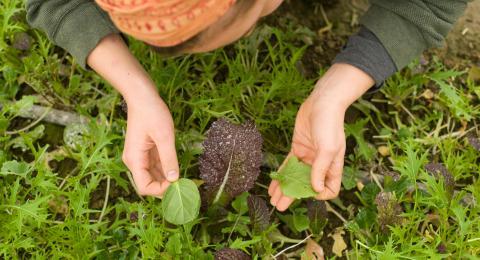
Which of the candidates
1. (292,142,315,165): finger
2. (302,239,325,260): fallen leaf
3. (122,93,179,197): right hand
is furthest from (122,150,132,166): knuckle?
(302,239,325,260): fallen leaf

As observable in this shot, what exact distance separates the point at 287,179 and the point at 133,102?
0.47 metres

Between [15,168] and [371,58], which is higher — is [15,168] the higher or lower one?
the lower one

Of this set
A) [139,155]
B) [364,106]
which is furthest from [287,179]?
[364,106]

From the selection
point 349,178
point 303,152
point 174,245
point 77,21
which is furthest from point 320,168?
point 77,21

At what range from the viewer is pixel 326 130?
4.66 ft

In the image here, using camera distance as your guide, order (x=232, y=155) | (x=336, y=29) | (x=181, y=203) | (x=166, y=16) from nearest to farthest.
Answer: (x=166, y=16)
(x=181, y=203)
(x=232, y=155)
(x=336, y=29)

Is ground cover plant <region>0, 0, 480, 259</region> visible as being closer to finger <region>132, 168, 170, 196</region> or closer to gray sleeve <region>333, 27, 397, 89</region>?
finger <region>132, 168, 170, 196</region>

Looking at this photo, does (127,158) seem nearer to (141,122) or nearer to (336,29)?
(141,122)

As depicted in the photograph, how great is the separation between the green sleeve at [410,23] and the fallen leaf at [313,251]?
1.89ft

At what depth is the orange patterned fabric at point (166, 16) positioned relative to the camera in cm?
100

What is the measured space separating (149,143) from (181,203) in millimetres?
207

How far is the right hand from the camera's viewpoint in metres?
1.41

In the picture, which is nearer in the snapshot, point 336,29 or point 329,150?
point 329,150

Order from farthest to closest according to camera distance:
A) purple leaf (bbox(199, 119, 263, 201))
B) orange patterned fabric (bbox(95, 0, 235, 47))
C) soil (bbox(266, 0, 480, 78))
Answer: soil (bbox(266, 0, 480, 78)) → purple leaf (bbox(199, 119, 263, 201)) → orange patterned fabric (bbox(95, 0, 235, 47))
